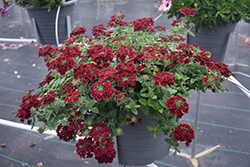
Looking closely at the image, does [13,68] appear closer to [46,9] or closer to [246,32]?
[46,9]

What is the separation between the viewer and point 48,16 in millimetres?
1602

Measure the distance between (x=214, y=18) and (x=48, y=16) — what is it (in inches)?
38.4

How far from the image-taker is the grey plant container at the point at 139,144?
90cm

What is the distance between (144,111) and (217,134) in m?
1.60

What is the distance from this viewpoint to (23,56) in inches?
142

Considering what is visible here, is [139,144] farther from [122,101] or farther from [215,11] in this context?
[215,11]

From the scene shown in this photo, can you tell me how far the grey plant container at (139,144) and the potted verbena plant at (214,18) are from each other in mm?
675

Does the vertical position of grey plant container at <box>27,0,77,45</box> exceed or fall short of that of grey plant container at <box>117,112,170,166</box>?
it exceeds it

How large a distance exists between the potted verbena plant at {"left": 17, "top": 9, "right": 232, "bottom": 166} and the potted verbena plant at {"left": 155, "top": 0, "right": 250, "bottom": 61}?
40 centimetres

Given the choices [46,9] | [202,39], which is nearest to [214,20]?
[202,39]

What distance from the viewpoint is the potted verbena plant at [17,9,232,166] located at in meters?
0.81

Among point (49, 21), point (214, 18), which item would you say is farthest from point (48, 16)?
point (214, 18)

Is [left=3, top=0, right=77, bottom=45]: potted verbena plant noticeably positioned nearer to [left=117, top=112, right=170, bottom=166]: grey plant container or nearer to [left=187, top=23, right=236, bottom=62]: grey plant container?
[left=187, top=23, right=236, bottom=62]: grey plant container

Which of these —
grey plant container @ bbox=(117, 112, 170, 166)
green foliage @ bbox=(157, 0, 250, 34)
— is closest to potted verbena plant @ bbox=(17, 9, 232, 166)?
grey plant container @ bbox=(117, 112, 170, 166)
